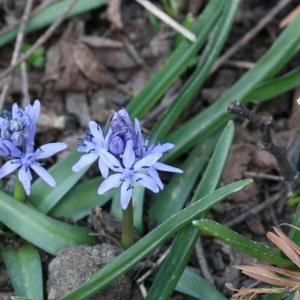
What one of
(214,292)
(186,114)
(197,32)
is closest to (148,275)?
(214,292)

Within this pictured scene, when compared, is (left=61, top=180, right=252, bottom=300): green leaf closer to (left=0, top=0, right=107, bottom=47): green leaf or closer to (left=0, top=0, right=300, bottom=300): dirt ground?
(left=0, top=0, right=300, bottom=300): dirt ground

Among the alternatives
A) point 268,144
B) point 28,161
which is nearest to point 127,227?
point 28,161

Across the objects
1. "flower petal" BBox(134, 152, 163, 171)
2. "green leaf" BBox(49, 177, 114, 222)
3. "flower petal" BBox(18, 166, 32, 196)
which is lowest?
"green leaf" BBox(49, 177, 114, 222)

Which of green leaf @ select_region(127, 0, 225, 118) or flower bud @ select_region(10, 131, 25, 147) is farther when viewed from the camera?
green leaf @ select_region(127, 0, 225, 118)

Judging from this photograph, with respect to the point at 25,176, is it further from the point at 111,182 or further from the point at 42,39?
the point at 42,39

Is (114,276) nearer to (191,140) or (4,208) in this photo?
(4,208)

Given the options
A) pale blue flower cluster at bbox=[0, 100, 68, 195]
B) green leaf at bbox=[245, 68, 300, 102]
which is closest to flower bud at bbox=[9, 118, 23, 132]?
pale blue flower cluster at bbox=[0, 100, 68, 195]
